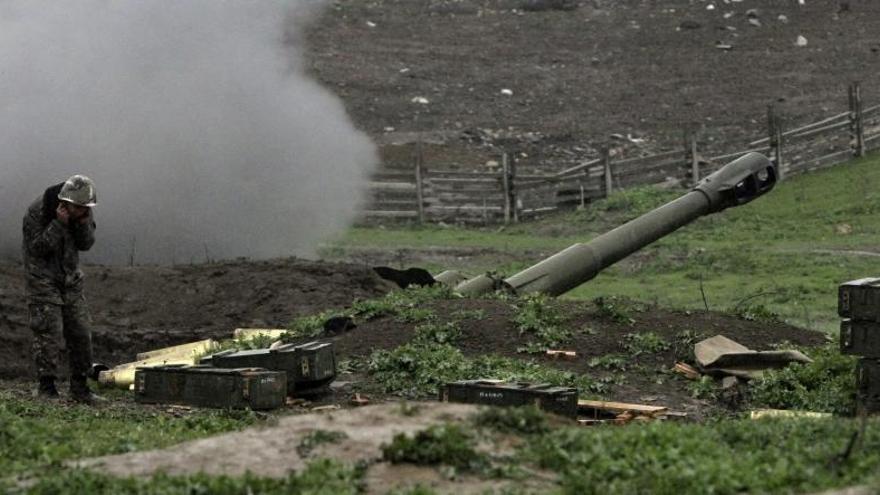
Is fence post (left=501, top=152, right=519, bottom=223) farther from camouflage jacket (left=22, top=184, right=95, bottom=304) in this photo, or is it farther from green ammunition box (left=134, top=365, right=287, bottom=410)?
camouflage jacket (left=22, top=184, right=95, bottom=304)

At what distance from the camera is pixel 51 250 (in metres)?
17.2

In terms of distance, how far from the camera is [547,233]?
113 feet

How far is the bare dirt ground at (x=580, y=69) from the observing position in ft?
145

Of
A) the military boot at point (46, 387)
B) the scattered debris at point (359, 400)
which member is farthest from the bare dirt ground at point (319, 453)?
the military boot at point (46, 387)

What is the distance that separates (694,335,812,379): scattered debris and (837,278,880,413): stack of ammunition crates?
7.23 feet

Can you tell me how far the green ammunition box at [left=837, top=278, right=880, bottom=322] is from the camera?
620 inches

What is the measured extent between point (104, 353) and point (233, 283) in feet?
8.68

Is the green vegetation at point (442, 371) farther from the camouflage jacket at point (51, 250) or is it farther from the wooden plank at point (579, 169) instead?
the wooden plank at point (579, 169)

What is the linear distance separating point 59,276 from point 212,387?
1787 millimetres

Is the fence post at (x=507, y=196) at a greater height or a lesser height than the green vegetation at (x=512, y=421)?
greater

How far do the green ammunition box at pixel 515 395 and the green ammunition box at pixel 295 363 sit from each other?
202cm

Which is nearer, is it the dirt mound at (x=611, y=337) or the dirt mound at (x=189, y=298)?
the dirt mound at (x=611, y=337)

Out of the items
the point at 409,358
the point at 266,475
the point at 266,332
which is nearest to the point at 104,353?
the point at 266,332

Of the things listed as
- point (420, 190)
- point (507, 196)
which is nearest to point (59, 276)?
point (420, 190)
